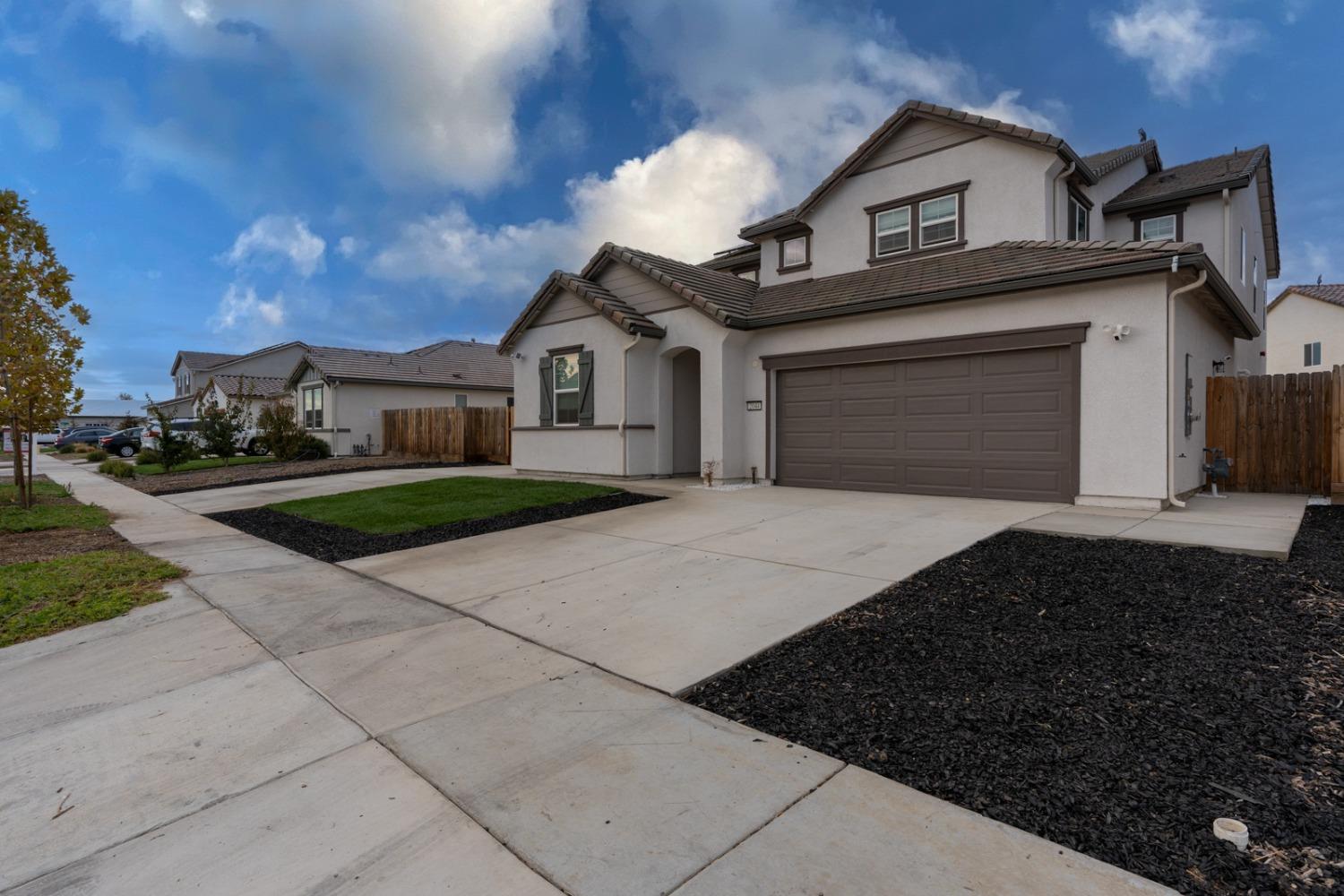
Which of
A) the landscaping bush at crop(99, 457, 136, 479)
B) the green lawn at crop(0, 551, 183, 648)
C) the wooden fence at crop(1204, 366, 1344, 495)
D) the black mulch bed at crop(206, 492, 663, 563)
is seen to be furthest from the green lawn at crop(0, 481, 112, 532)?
the wooden fence at crop(1204, 366, 1344, 495)

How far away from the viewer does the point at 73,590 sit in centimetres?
595

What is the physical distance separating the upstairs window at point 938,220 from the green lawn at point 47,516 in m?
15.2

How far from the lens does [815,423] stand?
12.1 meters

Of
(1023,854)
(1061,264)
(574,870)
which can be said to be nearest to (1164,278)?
(1061,264)

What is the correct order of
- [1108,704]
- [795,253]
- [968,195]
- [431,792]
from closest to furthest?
[431,792] → [1108,704] → [968,195] → [795,253]

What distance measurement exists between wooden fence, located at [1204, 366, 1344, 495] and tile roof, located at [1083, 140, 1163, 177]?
5501 millimetres

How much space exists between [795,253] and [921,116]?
3.63 metres

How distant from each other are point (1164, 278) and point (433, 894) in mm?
10494

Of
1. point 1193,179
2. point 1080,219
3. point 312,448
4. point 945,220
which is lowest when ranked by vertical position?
point 312,448

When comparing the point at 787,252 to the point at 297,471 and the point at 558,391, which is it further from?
the point at 297,471

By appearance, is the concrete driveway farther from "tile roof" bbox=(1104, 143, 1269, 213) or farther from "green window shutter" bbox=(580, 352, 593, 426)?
"tile roof" bbox=(1104, 143, 1269, 213)

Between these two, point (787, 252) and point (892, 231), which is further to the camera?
point (787, 252)

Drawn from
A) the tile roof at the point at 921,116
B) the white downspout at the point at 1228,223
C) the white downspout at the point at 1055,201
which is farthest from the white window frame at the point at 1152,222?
the white downspout at the point at 1055,201

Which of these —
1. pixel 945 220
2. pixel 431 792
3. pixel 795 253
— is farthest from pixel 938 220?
pixel 431 792
